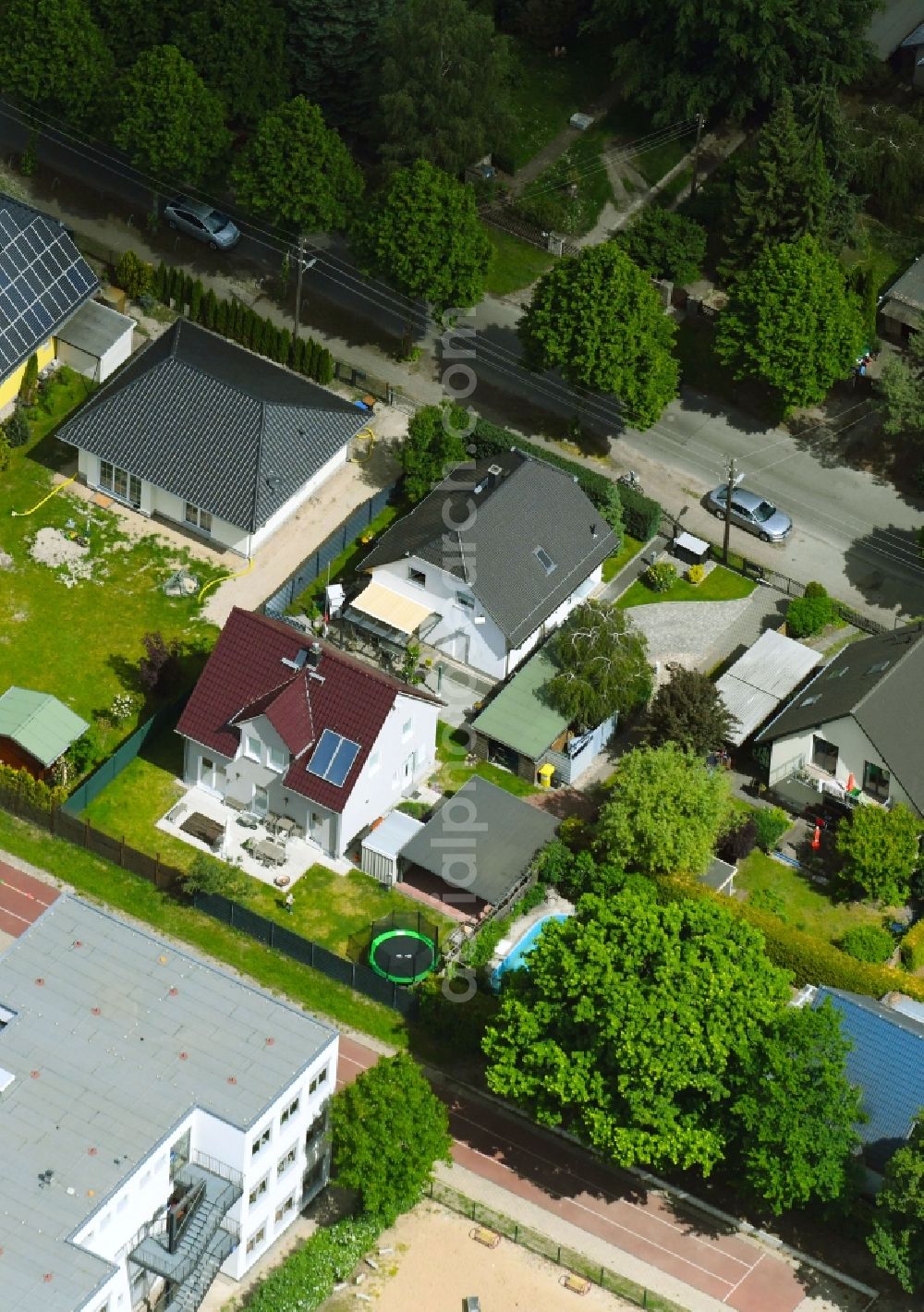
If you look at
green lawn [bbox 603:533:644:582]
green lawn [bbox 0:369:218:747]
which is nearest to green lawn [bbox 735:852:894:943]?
green lawn [bbox 603:533:644:582]

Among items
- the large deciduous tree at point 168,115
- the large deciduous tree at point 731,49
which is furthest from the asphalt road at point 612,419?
the large deciduous tree at point 731,49

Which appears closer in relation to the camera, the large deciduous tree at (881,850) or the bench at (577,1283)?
the bench at (577,1283)

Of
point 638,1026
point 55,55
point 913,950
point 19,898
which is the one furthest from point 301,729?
point 55,55

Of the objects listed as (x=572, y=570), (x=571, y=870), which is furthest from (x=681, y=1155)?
(x=572, y=570)

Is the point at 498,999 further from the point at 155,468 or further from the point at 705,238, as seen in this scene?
the point at 705,238

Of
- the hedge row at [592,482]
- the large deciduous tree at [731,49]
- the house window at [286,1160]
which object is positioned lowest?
the house window at [286,1160]

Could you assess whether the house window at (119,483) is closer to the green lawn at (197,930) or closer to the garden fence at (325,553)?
the garden fence at (325,553)

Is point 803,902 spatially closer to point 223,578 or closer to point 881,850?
point 881,850
